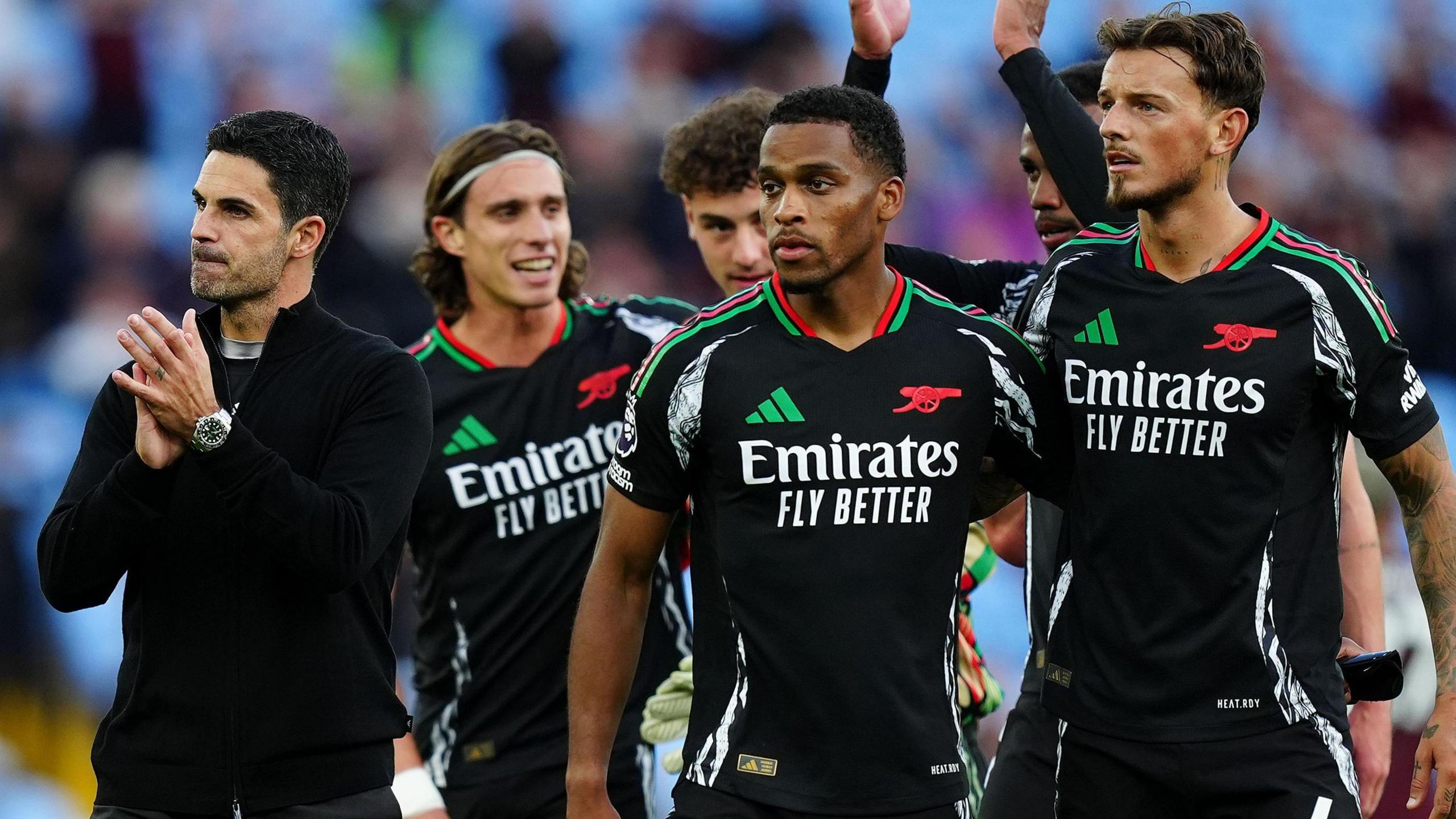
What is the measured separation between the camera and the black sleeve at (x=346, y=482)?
3.71 metres

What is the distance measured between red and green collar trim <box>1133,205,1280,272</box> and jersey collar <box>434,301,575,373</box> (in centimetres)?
210

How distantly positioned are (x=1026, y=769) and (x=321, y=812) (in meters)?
1.87

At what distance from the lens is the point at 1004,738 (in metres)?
4.96

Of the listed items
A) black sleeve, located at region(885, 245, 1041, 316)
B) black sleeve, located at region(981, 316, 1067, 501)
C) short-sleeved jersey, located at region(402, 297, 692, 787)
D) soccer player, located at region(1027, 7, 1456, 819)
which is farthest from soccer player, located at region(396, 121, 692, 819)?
soccer player, located at region(1027, 7, 1456, 819)

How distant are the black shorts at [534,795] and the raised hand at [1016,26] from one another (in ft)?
7.73

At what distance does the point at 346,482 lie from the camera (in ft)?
13.0

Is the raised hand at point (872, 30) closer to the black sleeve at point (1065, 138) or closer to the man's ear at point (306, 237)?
the black sleeve at point (1065, 138)

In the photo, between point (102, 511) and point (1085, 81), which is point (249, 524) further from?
point (1085, 81)

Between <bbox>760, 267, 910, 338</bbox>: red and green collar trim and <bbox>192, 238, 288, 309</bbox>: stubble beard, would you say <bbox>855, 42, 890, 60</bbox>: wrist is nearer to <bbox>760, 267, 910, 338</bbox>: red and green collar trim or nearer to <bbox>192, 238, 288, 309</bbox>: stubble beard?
<bbox>760, 267, 910, 338</bbox>: red and green collar trim

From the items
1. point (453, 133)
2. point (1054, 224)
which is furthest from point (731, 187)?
point (453, 133)

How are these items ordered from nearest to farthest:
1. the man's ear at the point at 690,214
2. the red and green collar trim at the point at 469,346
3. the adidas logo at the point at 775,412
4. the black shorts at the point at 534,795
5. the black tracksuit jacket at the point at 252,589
A: 1. the black tracksuit jacket at the point at 252,589
2. the adidas logo at the point at 775,412
3. the black shorts at the point at 534,795
4. the red and green collar trim at the point at 469,346
5. the man's ear at the point at 690,214

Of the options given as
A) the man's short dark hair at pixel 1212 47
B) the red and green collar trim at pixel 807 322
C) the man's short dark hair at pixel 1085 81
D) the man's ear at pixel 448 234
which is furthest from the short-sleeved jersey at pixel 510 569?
the man's short dark hair at pixel 1212 47

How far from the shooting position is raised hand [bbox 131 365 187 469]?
3715mm

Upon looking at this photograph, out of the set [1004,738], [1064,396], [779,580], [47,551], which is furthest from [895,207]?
[47,551]
